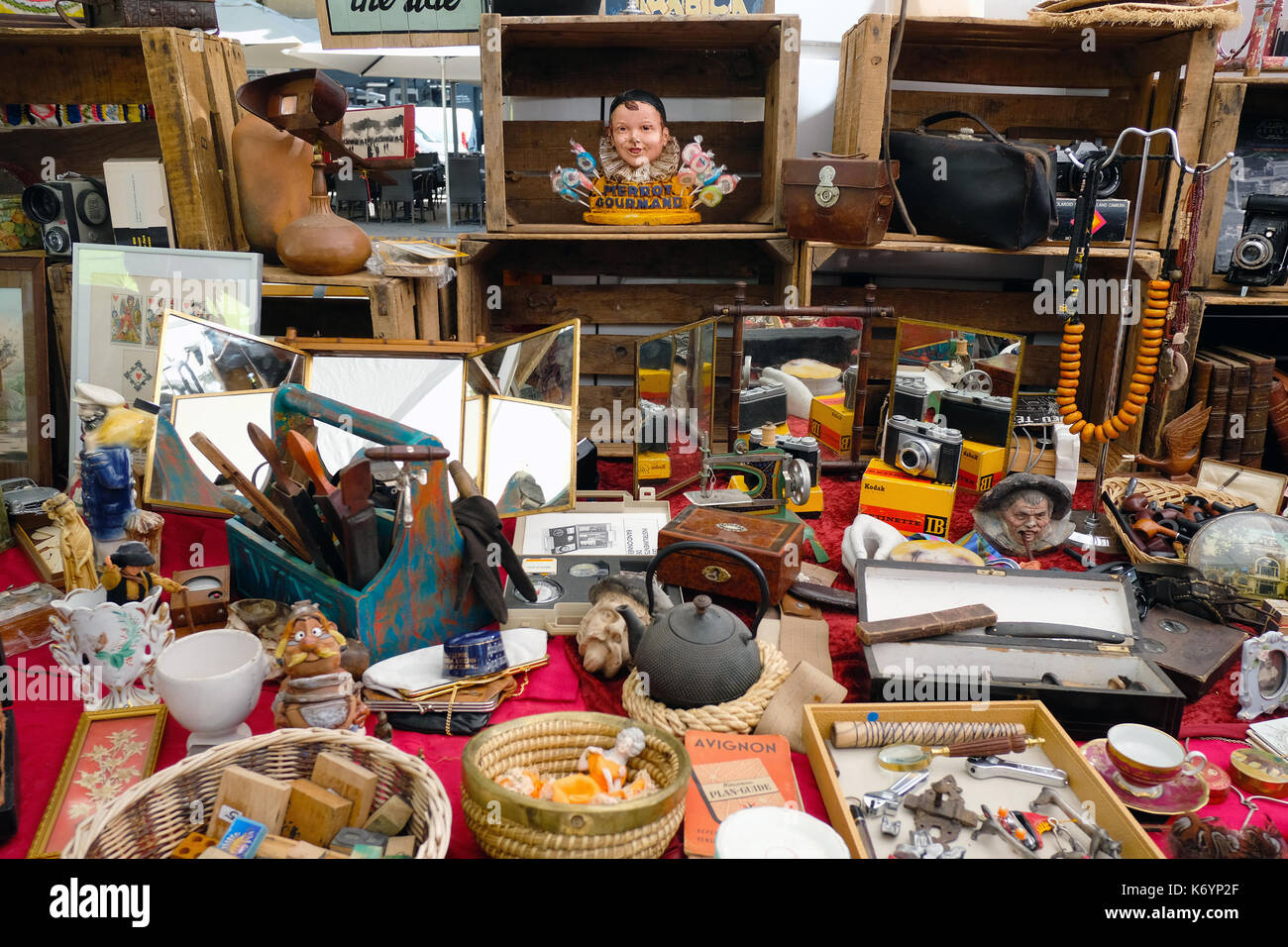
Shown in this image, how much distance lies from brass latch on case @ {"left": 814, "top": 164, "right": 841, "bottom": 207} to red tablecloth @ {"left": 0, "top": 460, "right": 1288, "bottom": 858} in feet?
3.88

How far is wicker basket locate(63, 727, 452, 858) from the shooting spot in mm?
1265

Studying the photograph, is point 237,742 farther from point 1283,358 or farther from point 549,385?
point 1283,358

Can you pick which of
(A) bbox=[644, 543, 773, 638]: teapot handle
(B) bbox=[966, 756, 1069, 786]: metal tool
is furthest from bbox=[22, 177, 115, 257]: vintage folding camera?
(B) bbox=[966, 756, 1069, 786]: metal tool

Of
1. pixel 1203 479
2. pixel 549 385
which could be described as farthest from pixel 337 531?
pixel 1203 479

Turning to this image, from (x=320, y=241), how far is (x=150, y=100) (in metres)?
1.00

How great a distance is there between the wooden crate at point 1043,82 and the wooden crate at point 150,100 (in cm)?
203

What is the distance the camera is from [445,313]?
3.10 m

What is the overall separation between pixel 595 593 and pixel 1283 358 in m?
2.84

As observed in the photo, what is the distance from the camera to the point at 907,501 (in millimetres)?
2590

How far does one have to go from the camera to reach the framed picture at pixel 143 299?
8.84 ft

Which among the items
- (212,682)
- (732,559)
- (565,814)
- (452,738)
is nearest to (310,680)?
(212,682)

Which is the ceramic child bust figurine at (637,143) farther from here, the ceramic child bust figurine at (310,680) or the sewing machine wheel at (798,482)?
the ceramic child bust figurine at (310,680)

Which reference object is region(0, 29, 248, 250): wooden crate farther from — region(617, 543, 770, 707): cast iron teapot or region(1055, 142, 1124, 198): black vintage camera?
region(1055, 142, 1124, 198): black vintage camera

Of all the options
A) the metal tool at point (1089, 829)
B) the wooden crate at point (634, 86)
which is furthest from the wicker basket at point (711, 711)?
the wooden crate at point (634, 86)
